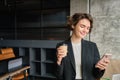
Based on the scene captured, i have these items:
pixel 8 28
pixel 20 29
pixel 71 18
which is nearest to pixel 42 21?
pixel 20 29

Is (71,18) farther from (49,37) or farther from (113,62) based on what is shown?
(49,37)

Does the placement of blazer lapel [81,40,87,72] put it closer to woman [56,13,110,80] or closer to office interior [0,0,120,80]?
woman [56,13,110,80]

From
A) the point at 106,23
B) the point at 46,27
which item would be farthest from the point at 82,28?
the point at 46,27

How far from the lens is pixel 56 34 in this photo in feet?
16.9

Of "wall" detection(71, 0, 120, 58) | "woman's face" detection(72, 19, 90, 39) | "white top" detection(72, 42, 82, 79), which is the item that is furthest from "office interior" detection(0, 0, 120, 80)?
"woman's face" detection(72, 19, 90, 39)

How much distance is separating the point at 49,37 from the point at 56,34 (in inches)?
9.9

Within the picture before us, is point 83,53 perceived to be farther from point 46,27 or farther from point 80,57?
point 46,27

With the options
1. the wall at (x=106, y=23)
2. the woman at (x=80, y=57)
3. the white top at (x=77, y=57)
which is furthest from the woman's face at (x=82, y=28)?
the wall at (x=106, y=23)

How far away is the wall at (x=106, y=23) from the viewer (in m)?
4.09

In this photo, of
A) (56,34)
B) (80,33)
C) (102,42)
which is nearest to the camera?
(80,33)

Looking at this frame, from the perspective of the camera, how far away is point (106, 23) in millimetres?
4164

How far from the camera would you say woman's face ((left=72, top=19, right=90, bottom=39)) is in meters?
1.49

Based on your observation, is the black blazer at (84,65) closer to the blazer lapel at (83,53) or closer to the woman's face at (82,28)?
the blazer lapel at (83,53)

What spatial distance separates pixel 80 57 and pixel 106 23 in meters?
2.81
